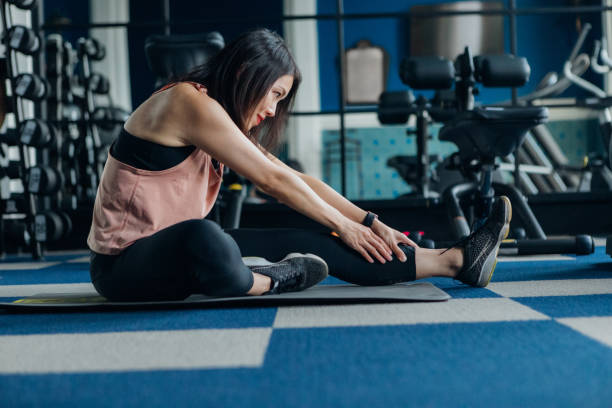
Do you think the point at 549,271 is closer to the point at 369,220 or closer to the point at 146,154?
the point at 369,220

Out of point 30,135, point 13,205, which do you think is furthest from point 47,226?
point 30,135

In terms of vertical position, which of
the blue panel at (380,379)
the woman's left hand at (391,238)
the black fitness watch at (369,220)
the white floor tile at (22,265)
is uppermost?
the black fitness watch at (369,220)

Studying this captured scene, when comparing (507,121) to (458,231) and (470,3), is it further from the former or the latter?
(470,3)

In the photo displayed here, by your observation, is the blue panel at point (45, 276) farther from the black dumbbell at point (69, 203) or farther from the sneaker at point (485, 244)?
the sneaker at point (485, 244)

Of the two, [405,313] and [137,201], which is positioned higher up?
[137,201]

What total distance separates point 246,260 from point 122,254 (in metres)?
0.37

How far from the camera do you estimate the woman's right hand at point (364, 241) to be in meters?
1.65

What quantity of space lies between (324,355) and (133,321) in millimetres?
567

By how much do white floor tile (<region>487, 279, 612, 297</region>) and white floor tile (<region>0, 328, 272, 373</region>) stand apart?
33.2 inches

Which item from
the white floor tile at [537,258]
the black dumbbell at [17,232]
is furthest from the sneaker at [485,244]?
the black dumbbell at [17,232]

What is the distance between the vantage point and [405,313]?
1.40 metres

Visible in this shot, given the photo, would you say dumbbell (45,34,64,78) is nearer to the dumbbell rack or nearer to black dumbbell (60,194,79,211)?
the dumbbell rack

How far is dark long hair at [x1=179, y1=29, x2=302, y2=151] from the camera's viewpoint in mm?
1547

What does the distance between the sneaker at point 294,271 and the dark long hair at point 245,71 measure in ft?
1.23
